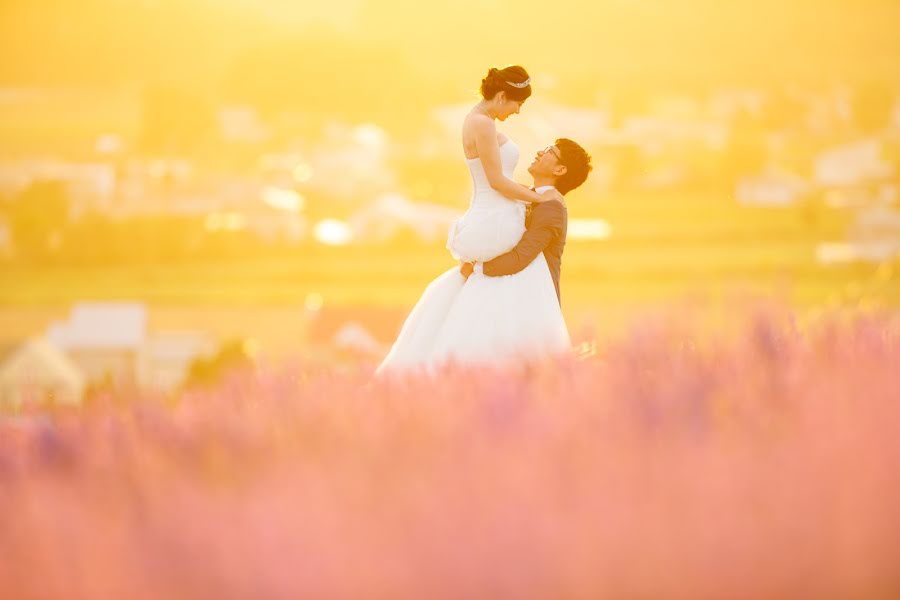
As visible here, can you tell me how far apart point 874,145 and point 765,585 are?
7871 centimetres

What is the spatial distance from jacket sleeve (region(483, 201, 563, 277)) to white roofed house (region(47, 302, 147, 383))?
5607 centimetres

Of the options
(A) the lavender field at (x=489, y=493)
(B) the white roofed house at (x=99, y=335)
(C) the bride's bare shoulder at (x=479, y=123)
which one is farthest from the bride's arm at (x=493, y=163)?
(B) the white roofed house at (x=99, y=335)

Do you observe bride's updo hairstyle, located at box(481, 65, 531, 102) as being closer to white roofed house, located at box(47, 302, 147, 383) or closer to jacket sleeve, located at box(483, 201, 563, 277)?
jacket sleeve, located at box(483, 201, 563, 277)

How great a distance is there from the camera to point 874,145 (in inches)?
2975

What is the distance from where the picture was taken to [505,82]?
6629 millimetres

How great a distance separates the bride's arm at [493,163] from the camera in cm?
639

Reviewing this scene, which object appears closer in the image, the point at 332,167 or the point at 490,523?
the point at 490,523

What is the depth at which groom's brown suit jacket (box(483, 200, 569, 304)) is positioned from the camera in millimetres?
6355

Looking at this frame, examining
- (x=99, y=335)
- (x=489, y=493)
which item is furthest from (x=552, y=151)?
(x=99, y=335)

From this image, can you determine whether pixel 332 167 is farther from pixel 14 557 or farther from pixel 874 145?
pixel 14 557

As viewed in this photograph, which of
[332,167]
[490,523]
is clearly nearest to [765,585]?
[490,523]

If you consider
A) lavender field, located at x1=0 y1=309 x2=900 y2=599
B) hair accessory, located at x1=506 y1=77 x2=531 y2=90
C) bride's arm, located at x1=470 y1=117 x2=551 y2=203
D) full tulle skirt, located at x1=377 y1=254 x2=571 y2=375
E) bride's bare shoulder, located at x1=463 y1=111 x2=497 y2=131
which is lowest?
lavender field, located at x1=0 y1=309 x2=900 y2=599

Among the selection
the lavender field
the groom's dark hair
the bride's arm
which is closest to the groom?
the groom's dark hair

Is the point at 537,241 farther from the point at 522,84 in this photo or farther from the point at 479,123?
the point at 522,84
